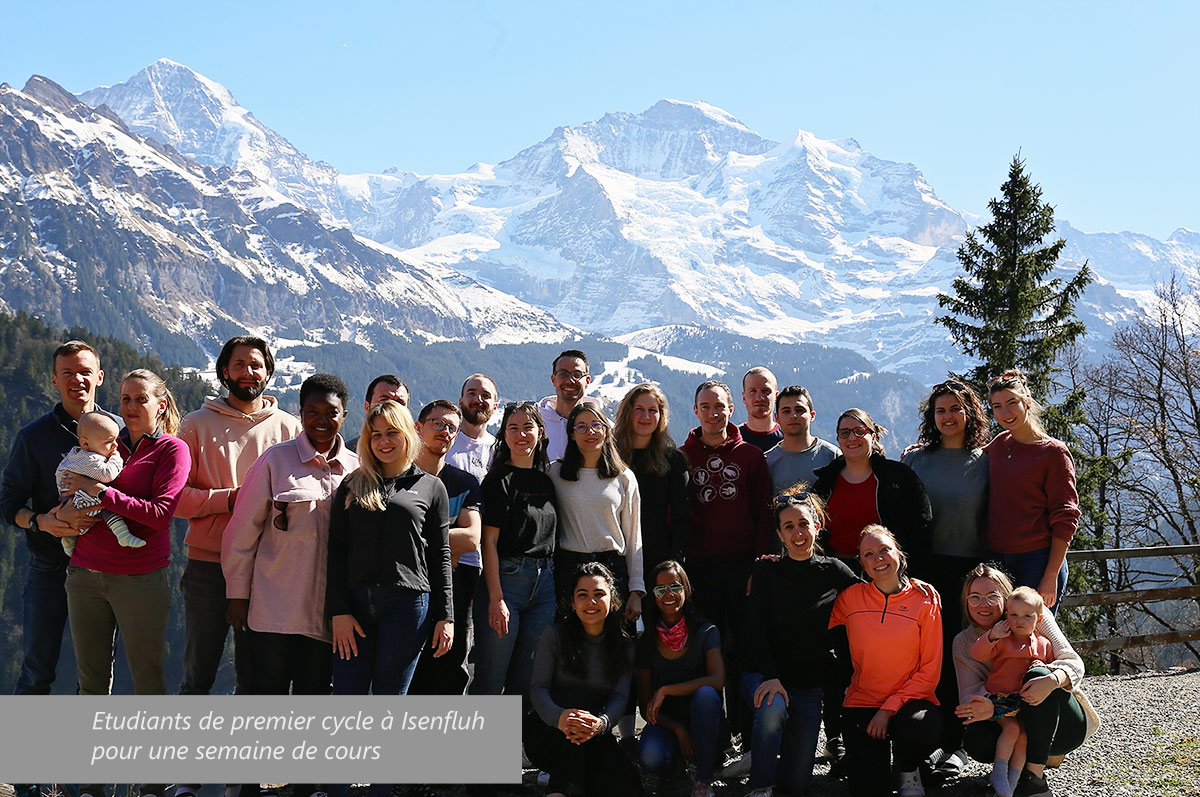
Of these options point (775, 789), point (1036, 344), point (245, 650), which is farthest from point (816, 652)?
point (1036, 344)

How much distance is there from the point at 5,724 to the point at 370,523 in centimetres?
221

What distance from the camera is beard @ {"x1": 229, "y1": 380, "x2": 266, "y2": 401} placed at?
495cm

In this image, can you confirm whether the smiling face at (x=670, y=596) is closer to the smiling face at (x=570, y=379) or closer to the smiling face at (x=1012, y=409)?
the smiling face at (x=570, y=379)

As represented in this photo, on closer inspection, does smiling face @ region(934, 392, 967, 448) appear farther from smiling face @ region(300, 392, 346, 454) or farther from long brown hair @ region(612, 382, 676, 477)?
smiling face @ region(300, 392, 346, 454)

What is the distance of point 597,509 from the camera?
17.3ft

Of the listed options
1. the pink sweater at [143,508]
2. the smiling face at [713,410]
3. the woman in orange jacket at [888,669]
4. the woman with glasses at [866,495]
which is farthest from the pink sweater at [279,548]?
the woman with glasses at [866,495]

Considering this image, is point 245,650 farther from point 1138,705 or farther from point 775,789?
point 1138,705

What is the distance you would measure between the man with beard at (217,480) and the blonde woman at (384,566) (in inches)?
24.8

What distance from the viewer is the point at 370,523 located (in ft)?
15.0

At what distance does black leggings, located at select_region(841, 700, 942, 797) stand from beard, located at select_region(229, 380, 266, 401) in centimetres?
382

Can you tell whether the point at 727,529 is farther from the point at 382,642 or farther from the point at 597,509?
the point at 382,642

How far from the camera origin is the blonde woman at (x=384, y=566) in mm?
4535

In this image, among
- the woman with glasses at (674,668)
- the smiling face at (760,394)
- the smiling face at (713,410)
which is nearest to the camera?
the woman with glasses at (674,668)
